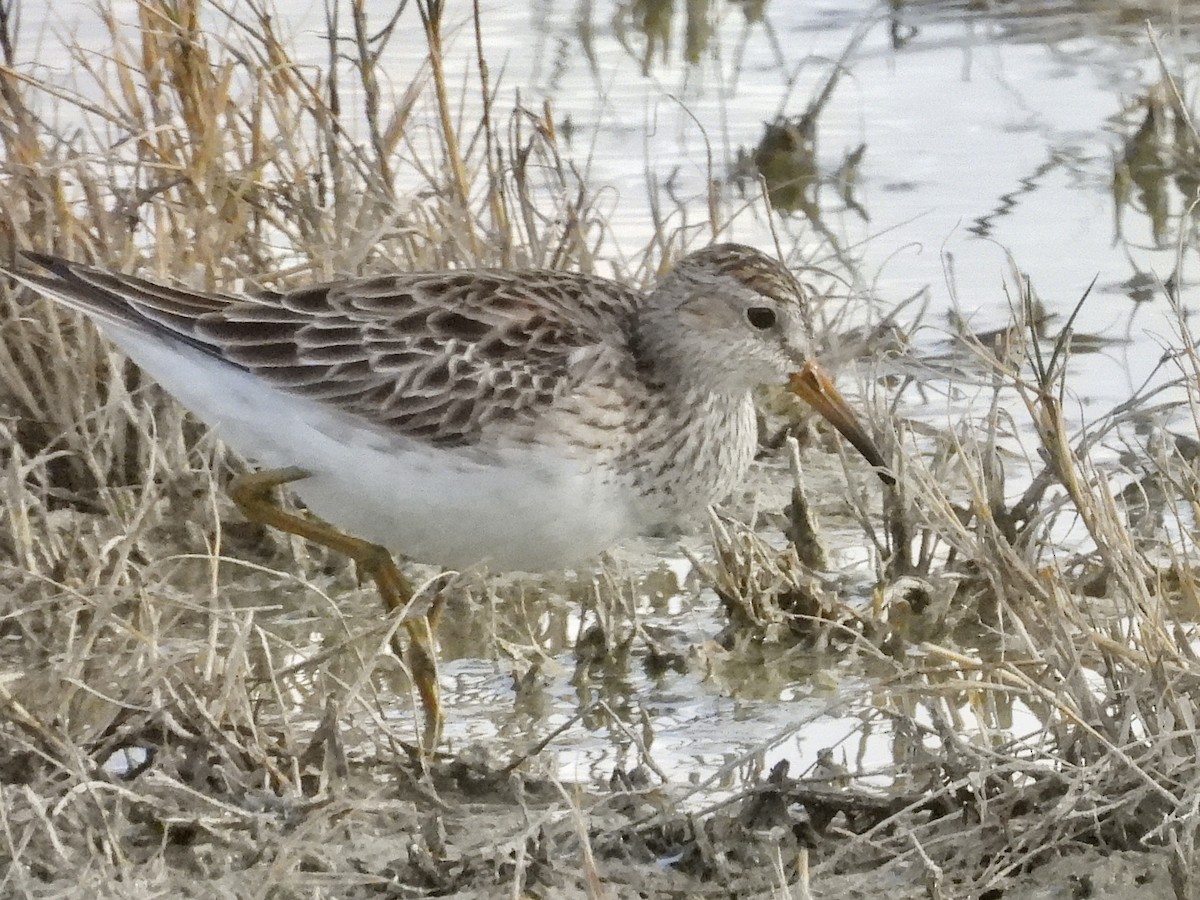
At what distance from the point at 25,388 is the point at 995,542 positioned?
8.94 feet

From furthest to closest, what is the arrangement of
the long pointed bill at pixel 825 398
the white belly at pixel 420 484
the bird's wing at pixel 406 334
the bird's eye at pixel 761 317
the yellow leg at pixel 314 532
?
the long pointed bill at pixel 825 398, the bird's eye at pixel 761 317, the yellow leg at pixel 314 532, the bird's wing at pixel 406 334, the white belly at pixel 420 484

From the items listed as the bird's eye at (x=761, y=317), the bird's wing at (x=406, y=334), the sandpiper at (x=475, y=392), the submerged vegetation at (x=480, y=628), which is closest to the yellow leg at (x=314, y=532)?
the sandpiper at (x=475, y=392)

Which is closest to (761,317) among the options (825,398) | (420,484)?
(825,398)

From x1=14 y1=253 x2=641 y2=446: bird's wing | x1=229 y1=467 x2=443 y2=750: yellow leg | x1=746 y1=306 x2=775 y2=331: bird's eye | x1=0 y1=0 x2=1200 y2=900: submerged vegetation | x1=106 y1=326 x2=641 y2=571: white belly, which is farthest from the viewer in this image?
x1=746 y1=306 x2=775 y2=331: bird's eye

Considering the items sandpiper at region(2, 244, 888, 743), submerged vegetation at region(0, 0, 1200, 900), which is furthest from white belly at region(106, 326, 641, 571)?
submerged vegetation at region(0, 0, 1200, 900)

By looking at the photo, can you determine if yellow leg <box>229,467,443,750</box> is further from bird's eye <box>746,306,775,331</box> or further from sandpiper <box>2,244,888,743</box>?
bird's eye <box>746,306,775,331</box>

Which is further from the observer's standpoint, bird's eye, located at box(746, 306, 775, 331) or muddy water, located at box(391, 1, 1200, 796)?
bird's eye, located at box(746, 306, 775, 331)

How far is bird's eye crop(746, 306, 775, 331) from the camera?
499cm

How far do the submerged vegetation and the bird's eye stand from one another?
0.30 m

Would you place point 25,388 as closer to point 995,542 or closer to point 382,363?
point 382,363

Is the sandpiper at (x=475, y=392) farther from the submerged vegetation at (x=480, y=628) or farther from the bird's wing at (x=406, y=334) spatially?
the submerged vegetation at (x=480, y=628)

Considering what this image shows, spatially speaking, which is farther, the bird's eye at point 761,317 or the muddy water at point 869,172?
the bird's eye at point 761,317

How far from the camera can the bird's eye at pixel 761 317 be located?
16.4 ft

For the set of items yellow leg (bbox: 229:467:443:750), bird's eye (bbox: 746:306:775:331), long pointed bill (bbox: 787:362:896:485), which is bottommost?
yellow leg (bbox: 229:467:443:750)
